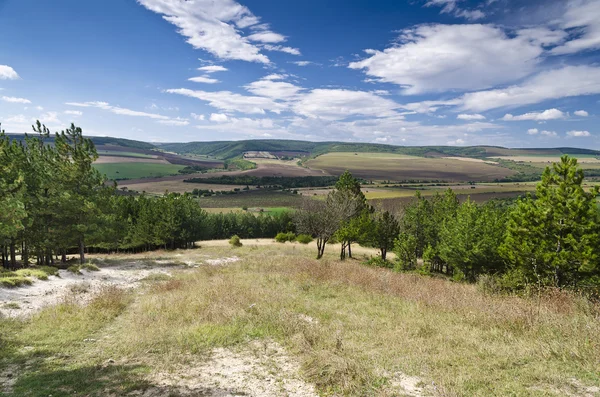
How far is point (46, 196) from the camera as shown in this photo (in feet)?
88.3

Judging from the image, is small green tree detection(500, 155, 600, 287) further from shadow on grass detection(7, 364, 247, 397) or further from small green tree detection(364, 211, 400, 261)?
small green tree detection(364, 211, 400, 261)

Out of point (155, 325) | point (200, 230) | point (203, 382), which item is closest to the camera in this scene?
point (203, 382)

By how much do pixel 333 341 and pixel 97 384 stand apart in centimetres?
614

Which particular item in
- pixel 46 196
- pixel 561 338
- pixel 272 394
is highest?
pixel 46 196

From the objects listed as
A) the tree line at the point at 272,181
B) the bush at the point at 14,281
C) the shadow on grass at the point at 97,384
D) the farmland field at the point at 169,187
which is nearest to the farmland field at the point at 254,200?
the farmland field at the point at 169,187

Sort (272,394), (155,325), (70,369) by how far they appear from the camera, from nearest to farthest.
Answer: (272,394), (70,369), (155,325)

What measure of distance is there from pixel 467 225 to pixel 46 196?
4112 cm

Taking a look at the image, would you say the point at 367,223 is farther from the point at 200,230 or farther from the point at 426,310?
the point at 200,230

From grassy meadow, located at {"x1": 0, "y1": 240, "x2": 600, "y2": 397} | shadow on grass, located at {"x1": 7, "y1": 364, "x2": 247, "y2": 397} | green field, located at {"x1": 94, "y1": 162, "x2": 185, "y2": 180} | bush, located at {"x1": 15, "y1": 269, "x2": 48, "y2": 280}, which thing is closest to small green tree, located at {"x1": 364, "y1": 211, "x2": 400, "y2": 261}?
grassy meadow, located at {"x1": 0, "y1": 240, "x2": 600, "y2": 397}

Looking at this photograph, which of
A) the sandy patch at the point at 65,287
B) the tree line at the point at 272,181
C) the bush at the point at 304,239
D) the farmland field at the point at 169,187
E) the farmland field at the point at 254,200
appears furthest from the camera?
the tree line at the point at 272,181

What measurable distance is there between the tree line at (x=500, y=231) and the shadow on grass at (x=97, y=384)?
1222 centimetres

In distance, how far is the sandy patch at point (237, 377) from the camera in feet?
23.1

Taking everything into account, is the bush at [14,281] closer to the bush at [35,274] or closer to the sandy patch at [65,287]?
the sandy patch at [65,287]

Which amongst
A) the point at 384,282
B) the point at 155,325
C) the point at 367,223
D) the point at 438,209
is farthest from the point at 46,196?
the point at 438,209
